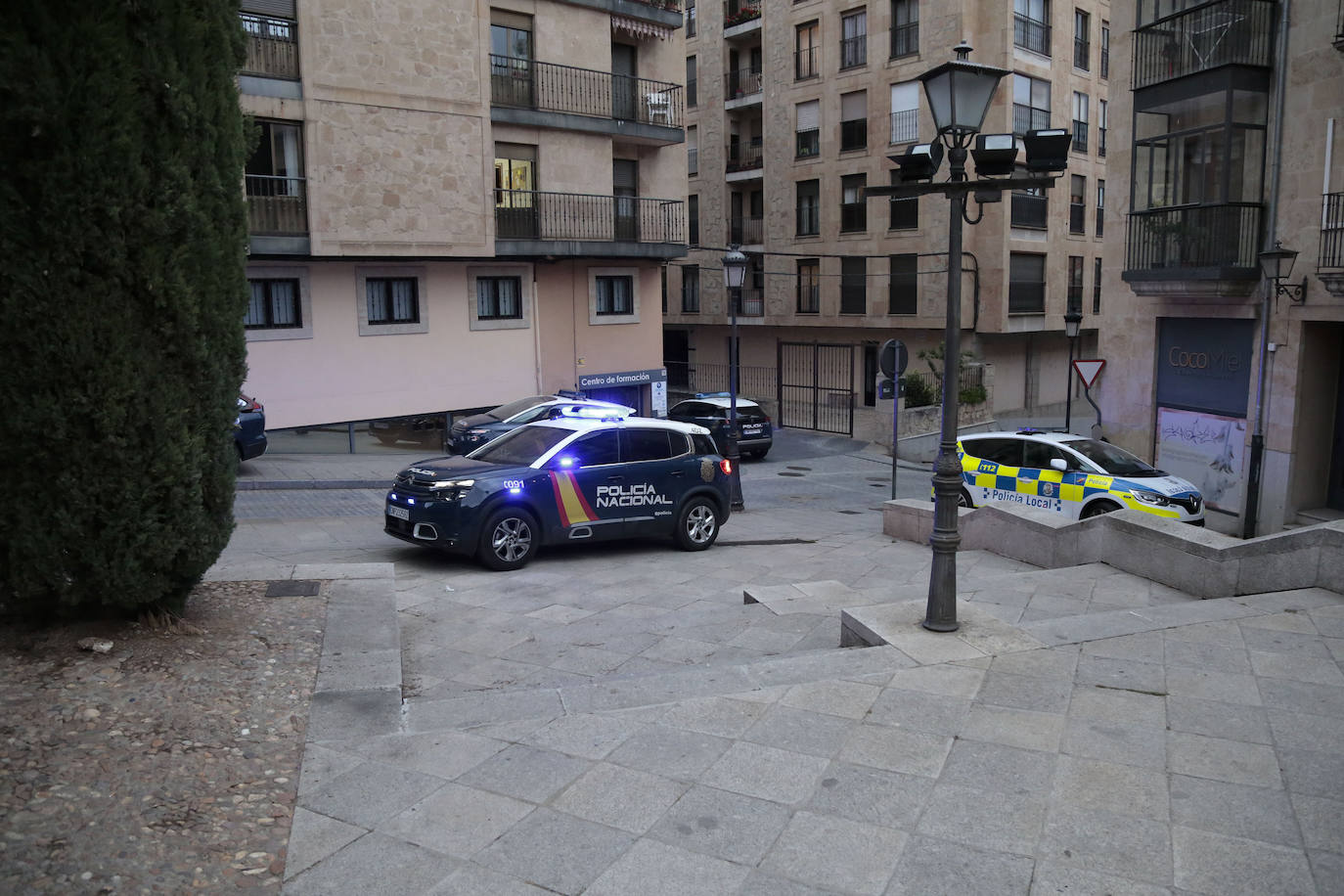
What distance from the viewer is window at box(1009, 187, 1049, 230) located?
106ft

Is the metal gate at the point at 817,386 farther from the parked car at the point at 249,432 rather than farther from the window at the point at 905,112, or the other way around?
the parked car at the point at 249,432

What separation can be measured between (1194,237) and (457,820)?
16.9m

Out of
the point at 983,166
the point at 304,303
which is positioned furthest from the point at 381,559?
the point at 304,303

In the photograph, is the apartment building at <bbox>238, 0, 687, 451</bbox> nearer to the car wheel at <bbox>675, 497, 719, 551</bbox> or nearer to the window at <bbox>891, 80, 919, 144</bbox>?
the window at <bbox>891, 80, 919, 144</bbox>

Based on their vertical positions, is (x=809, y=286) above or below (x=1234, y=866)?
above

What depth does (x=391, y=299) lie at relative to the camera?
2255 centimetres

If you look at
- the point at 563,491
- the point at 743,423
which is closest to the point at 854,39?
the point at 743,423

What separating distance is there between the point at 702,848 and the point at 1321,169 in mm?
15981

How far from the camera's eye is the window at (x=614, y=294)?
2670 centimetres

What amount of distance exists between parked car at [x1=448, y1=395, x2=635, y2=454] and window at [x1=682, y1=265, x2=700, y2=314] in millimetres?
20660

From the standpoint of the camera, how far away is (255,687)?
6320 mm

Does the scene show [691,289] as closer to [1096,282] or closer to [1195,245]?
[1096,282]

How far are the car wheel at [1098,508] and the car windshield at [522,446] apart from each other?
24.6 feet

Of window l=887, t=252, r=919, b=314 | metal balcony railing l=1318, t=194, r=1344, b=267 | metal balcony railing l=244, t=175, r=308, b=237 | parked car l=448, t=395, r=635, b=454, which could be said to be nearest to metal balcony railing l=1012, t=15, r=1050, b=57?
window l=887, t=252, r=919, b=314
